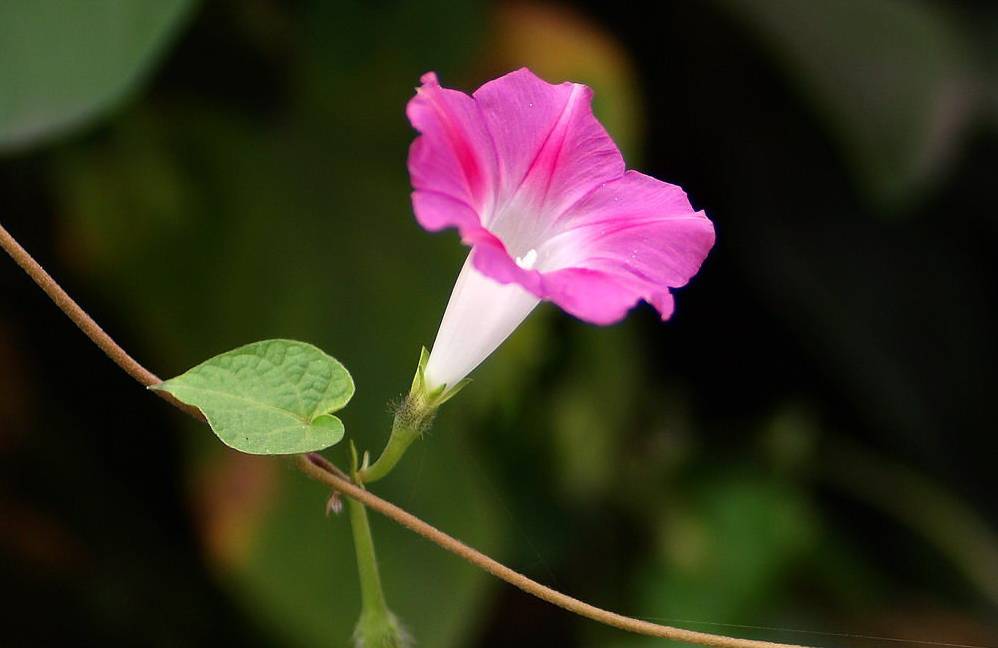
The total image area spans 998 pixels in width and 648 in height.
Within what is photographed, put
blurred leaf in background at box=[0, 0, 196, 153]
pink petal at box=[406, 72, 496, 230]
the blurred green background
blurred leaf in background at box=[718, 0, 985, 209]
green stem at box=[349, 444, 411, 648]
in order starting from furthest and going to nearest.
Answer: blurred leaf in background at box=[718, 0, 985, 209] < the blurred green background < blurred leaf in background at box=[0, 0, 196, 153] < green stem at box=[349, 444, 411, 648] < pink petal at box=[406, 72, 496, 230]

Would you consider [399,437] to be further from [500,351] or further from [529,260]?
[500,351]

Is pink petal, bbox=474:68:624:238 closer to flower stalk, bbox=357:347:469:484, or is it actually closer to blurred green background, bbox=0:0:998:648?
flower stalk, bbox=357:347:469:484

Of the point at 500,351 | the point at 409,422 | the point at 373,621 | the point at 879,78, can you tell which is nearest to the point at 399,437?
the point at 409,422

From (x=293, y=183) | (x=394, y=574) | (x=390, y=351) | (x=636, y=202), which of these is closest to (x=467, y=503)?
(x=394, y=574)

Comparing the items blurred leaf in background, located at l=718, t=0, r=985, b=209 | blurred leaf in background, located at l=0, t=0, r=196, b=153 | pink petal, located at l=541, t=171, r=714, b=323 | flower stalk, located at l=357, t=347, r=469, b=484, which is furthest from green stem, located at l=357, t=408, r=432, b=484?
blurred leaf in background, located at l=718, t=0, r=985, b=209

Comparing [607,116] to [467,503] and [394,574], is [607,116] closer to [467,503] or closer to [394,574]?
[467,503]
